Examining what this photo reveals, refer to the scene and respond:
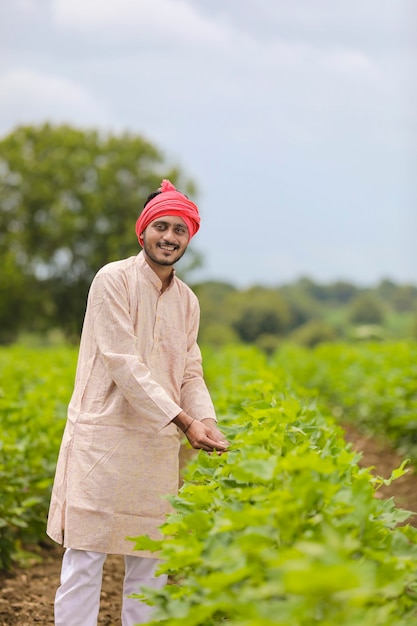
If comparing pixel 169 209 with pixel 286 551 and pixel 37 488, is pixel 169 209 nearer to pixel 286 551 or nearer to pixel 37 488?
pixel 286 551

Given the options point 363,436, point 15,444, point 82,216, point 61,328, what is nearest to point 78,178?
point 82,216

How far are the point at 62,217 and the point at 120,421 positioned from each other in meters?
38.9

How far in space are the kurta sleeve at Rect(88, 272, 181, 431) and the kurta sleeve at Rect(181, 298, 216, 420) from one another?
1.18 ft

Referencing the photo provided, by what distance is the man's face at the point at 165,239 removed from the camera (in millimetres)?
3572

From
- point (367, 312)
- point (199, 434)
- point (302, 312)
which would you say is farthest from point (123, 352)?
point (302, 312)

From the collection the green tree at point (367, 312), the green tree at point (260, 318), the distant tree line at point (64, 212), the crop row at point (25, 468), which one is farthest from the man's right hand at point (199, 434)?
the green tree at point (367, 312)

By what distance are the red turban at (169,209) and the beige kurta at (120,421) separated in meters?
0.19

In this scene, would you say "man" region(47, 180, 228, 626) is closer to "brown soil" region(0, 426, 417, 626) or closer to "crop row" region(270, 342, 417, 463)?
"brown soil" region(0, 426, 417, 626)

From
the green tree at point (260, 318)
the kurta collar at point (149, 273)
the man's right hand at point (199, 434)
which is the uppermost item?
the green tree at point (260, 318)

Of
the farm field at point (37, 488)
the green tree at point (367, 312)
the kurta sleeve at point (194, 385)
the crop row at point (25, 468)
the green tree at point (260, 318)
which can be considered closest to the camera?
the kurta sleeve at point (194, 385)

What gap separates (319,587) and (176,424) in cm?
186

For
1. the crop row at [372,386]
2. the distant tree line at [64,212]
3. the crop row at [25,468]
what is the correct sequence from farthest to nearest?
1. the distant tree line at [64,212]
2. the crop row at [372,386]
3. the crop row at [25,468]

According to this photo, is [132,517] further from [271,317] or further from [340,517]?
[271,317]

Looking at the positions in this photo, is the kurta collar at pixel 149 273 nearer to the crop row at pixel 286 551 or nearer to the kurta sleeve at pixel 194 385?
the kurta sleeve at pixel 194 385
